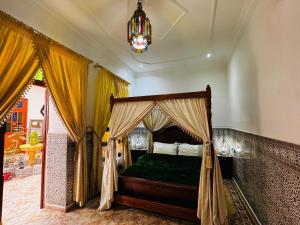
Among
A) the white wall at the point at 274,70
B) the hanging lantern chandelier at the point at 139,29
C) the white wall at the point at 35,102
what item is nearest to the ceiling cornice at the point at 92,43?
the hanging lantern chandelier at the point at 139,29

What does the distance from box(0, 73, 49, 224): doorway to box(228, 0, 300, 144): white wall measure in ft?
10.2

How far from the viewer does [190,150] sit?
3.93 m

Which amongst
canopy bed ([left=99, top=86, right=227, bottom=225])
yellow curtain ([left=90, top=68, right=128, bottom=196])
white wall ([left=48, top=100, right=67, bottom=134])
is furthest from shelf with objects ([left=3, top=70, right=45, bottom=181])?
canopy bed ([left=99, top=86, right=227, bottom=225])

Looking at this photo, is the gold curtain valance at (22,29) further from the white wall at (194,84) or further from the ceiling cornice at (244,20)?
the white wall at (194,84)

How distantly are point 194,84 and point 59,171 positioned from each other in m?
3.92

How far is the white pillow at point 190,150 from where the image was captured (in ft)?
12.8

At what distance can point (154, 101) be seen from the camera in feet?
8.28

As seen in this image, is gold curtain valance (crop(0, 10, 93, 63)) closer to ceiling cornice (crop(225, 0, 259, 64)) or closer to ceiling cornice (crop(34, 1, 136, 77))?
ceiling cornice (crop(34, 1, 136, 77))

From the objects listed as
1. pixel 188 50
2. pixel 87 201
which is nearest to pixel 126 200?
pixel 87 201

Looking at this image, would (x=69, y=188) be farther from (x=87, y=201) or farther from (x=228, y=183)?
(x=228, y=183)

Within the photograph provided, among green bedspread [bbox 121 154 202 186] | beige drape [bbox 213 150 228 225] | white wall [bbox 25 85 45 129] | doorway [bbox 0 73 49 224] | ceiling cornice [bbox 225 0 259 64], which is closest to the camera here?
beige drape [bbox 213 150 228 225]

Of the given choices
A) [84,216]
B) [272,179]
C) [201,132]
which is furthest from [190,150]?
[84,216]

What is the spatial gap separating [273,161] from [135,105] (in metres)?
1.97

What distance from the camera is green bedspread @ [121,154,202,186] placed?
2568 mm
